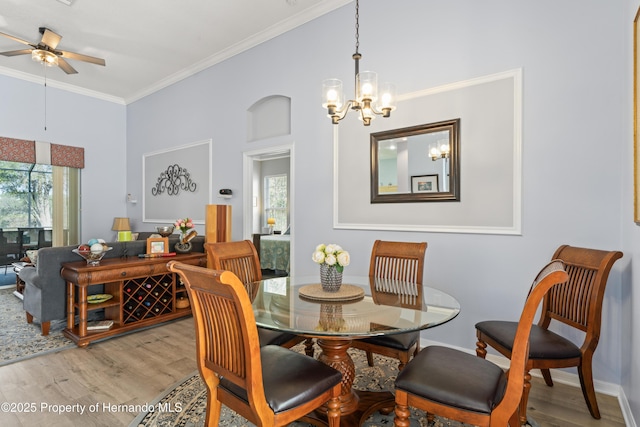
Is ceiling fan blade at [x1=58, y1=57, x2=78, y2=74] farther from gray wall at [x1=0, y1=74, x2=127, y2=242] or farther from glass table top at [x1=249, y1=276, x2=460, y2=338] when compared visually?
glass table top at [x1=249, y1=276, x2=460, y2=338]

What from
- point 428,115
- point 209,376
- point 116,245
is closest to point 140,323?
point 116,245

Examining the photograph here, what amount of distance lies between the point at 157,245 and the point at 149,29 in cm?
271

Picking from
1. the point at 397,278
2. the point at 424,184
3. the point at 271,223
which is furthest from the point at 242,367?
the point at 271,223

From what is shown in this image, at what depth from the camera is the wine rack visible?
348 centimetres

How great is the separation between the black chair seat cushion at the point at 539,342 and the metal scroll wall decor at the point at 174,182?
182 inches

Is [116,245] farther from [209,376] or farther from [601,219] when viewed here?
[601,219]

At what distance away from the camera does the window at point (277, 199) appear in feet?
27.8

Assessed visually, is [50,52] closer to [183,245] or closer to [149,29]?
[149,29]

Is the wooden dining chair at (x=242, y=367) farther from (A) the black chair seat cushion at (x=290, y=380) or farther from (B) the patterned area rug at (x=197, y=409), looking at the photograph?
(B) the patterned area rug at (x=197, y=409)

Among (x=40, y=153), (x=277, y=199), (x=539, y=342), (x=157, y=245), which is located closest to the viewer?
(x=539, y=342)

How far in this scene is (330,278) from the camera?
2045mm

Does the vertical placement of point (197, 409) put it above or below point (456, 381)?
below

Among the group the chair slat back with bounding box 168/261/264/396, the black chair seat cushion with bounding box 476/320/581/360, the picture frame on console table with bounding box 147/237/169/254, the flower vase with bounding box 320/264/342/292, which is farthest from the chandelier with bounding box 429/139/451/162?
the picture frame on console table with bounding box 147/237/169/254

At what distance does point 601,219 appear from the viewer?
2.28 meters
